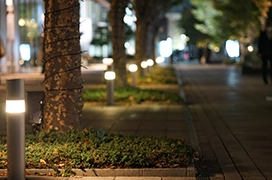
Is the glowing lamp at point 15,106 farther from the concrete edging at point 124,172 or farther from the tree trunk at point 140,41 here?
the tree trunk at point 140,41

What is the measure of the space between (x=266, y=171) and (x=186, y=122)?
5387 mm

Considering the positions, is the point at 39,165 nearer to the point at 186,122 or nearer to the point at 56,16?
the point at 56,16

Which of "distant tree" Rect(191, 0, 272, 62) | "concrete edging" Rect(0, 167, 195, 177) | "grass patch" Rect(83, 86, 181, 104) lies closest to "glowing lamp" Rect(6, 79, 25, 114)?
"concrete edging" Rect(0, 167, 195, 177)

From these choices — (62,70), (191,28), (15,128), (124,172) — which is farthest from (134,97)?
(191,28)

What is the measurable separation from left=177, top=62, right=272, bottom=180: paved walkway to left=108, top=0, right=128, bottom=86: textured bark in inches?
93.0

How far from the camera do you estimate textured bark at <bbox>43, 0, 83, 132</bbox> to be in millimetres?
10727

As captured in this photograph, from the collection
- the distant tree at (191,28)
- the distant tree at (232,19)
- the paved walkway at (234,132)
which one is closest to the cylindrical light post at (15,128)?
the paved walkway at (234,132)

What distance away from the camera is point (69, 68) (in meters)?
10.8

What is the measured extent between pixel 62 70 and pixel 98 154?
2018 millimetres

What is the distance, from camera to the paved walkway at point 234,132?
9.72m

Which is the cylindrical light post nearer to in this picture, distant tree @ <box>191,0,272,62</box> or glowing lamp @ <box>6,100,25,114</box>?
glowing lamp @ <box>6,100,25,114</box>

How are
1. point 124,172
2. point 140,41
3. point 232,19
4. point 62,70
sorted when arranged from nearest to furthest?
point 124,172
point 62,70
point 140,41
point 232,19

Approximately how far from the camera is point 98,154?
9180 millimetres

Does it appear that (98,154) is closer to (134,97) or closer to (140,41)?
(134,97)
